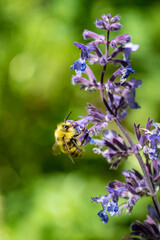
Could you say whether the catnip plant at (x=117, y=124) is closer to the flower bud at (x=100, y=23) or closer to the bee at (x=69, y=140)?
the flower bud at (x=100, y=23)

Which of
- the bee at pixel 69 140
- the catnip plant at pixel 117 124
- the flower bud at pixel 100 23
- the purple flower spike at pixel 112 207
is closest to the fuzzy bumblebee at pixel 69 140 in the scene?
the bee at pixel 69 140

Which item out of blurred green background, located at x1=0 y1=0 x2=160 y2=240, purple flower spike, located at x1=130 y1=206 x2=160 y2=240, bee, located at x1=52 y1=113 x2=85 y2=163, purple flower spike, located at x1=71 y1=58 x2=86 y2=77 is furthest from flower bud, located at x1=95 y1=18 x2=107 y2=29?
blurred green background, located at x1=0 y1=0 x2=160 y2=240

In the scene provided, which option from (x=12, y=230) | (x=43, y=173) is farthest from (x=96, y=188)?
(x=12, y=230)

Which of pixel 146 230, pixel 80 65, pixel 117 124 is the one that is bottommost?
pixel 146 230

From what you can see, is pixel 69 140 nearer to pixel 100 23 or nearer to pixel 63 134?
pixel 63 134

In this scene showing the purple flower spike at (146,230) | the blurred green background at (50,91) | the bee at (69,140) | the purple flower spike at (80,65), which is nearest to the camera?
the purple flower spike at (80,65)

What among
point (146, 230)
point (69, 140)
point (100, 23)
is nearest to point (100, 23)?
point (100, 23)
